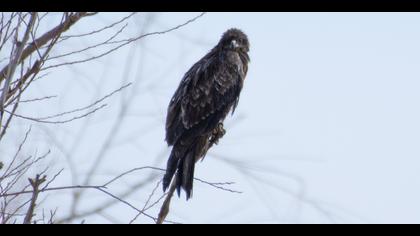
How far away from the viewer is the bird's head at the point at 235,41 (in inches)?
307

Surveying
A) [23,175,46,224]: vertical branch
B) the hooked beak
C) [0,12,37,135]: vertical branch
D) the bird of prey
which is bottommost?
[23,175,46,224]: vertical branch

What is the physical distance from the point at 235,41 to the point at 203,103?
3.97 ft

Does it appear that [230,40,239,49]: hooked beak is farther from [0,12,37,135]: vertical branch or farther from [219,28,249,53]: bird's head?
[0,12,37,135]: vertical branch

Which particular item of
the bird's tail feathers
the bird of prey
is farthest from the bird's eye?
the bird's tail feathers

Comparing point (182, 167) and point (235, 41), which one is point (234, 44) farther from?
point (182, 167)

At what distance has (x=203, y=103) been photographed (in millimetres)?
6965

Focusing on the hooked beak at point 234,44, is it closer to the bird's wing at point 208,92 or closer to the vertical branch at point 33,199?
the bird's wing at point 208,92

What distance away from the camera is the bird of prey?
6.26 m

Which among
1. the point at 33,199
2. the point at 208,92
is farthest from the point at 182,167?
the point at 33,199

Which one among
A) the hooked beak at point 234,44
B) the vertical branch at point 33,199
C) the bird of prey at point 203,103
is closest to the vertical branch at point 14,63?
the vertical branch at point 33,199

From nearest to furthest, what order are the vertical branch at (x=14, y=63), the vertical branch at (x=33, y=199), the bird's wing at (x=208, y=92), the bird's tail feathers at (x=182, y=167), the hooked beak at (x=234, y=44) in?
1. the vertical branch at (x=33, y=199)
2. the vertical branch at (x=14, y=63)
3. the bird's tail feathers at (x=182, y=167)
4. the bird's wing at (x=208, y=92)
5. the hooked beak at (x=234, y=44)

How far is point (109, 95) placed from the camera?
4.38 meters
